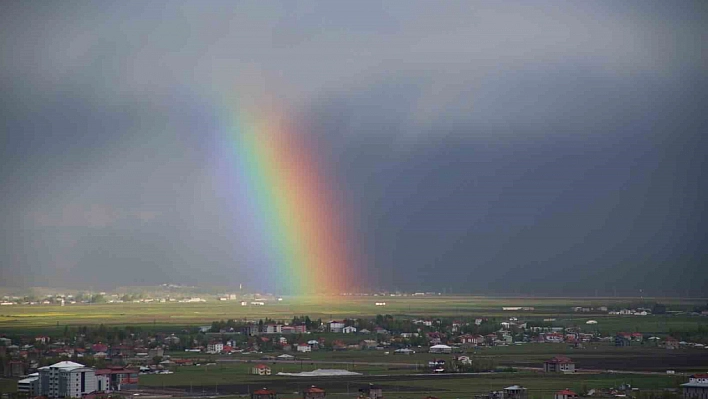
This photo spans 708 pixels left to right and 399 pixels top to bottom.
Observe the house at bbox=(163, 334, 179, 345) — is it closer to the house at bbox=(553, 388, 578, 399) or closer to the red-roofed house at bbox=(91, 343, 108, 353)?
the red-roofed house at bbox=(91, 343, 108, 353)

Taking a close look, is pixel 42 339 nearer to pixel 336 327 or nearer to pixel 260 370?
pixel 260 370

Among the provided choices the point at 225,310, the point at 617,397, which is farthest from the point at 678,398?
the point at 225,310

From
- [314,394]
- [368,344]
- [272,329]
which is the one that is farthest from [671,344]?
[314,394]

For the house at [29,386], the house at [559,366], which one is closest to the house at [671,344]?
the house at [559,366]

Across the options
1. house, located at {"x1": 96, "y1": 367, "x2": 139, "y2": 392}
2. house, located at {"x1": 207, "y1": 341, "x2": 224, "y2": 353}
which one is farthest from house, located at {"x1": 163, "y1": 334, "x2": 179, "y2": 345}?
house, located at {"x1": 96, "y1": 367, "x2": 139, "y2": 392}

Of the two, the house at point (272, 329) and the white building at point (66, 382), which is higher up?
the house at point (272, 329)

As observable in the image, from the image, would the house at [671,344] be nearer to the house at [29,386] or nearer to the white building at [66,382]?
the white building at [66,382]
